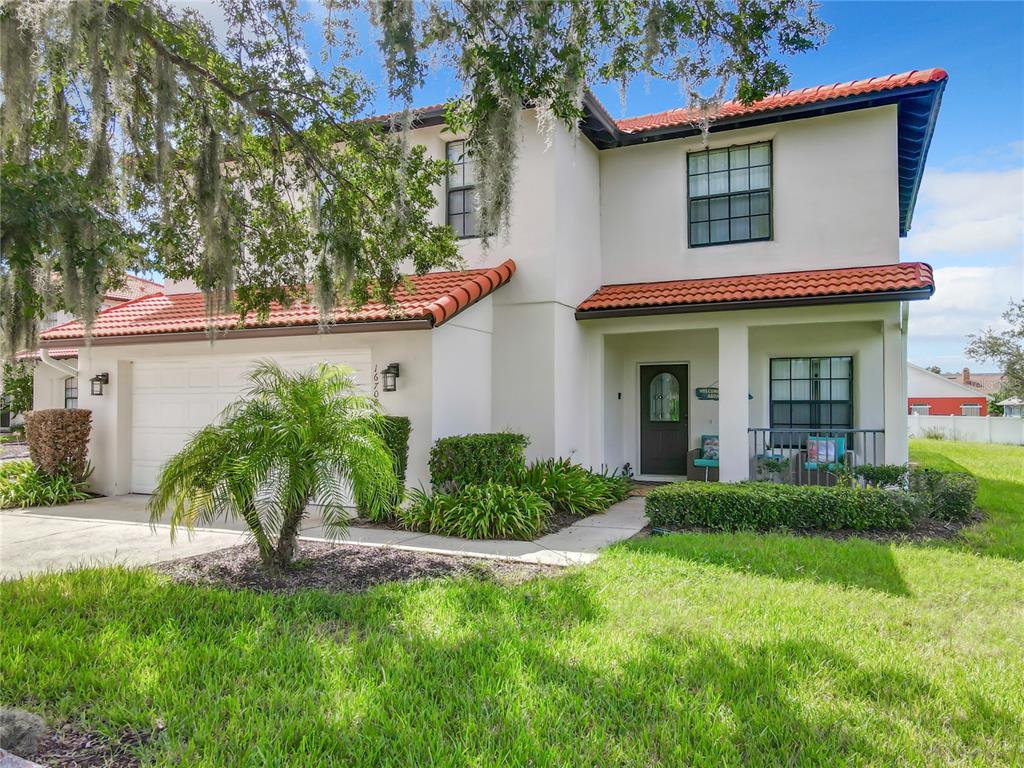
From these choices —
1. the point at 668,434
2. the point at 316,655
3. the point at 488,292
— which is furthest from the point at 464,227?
the point at 316,655

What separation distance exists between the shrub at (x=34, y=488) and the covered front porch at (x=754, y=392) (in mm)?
8882

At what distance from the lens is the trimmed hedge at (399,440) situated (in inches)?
322

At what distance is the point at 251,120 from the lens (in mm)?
7387

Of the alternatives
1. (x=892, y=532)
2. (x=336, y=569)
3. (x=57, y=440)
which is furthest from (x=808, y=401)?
(x=57, y=440)

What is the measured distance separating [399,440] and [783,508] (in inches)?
188

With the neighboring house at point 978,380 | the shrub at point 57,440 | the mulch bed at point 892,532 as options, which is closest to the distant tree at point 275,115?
the mulch bed at point 892,532

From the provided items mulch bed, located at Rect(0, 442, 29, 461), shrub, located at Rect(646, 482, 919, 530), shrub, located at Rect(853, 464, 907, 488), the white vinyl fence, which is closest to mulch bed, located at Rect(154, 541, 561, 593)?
shrub, located at Rect(646, 482, 919, 530)

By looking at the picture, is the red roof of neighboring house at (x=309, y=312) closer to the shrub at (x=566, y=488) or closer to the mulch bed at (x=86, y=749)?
the shrub at (x=566, y=488)

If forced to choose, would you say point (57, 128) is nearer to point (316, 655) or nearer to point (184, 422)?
point (184, 422)

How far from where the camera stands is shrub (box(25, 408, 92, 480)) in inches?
406

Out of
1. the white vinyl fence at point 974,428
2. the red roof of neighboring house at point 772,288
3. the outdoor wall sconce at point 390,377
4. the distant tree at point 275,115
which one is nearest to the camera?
the distant tree at point 275,115

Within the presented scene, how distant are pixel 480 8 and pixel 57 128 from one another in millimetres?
4605

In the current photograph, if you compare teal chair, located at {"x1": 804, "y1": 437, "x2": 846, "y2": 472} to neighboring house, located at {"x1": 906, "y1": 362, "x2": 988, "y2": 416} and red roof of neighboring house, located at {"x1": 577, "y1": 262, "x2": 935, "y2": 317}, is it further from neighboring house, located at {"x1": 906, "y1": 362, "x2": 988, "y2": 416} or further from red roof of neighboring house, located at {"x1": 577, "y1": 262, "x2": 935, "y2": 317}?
neighboring house, located at {"x1": 906, "y1": 362, "x2": 988, "y2": 416}

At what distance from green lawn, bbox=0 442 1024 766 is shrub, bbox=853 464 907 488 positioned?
3348mm
